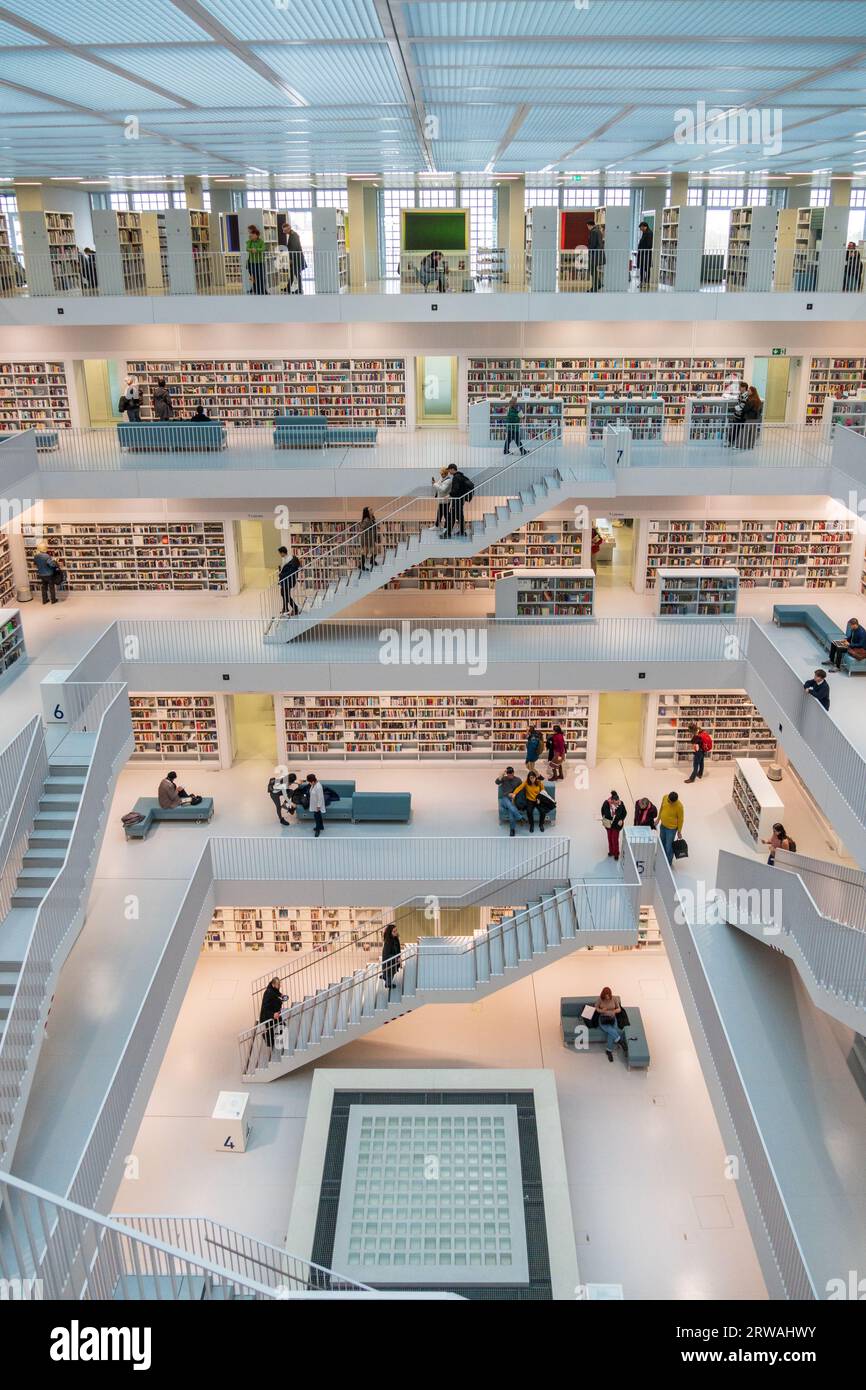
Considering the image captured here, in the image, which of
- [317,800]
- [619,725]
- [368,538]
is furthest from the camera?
[619,725]

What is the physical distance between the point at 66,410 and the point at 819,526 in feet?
46.2

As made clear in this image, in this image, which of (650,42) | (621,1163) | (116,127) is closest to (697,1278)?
(621,1163)

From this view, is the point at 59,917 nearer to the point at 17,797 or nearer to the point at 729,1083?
the point at 17,797

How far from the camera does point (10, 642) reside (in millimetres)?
16875

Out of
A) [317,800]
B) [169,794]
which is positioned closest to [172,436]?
[169,794]

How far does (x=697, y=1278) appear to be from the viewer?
40.1 ft

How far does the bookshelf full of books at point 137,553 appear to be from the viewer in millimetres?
20109

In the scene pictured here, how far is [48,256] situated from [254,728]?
909cm

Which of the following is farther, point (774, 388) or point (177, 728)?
point (774, 388)

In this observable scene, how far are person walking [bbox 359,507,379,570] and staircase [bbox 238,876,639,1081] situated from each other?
6.45 meters

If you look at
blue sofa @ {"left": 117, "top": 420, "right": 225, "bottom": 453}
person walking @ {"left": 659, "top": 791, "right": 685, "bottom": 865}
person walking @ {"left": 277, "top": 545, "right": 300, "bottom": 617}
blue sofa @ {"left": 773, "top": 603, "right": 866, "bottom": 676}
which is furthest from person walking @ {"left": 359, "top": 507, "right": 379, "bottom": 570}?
blue sofa @ {"left": 773, "top": 603, "right": 866, "bottom": 676}

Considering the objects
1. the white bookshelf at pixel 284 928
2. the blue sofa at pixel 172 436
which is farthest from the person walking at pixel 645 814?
the blue sofa at pixel 172 436

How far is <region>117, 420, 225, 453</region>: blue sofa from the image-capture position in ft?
61.2

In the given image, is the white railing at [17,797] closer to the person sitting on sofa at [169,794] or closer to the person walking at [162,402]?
the person sitting on sofa at [169,794]
